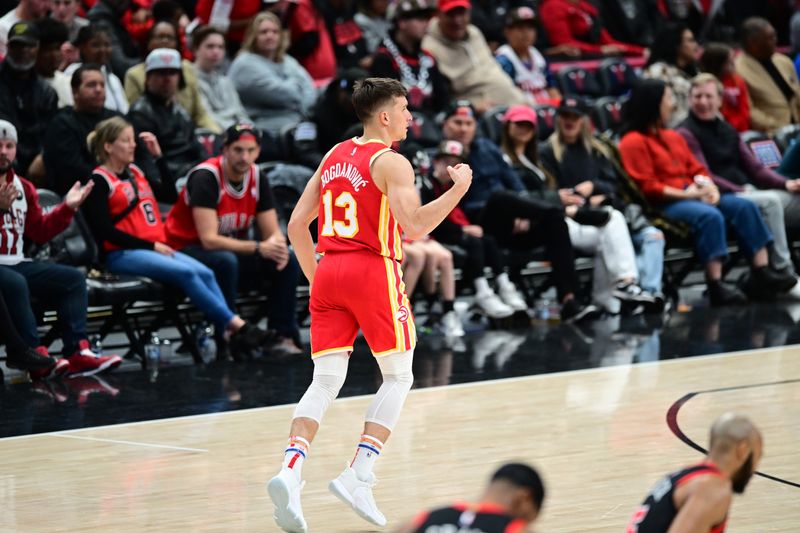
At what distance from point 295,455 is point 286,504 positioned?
242 millimetres

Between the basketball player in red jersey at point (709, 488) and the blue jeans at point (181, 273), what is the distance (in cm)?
522

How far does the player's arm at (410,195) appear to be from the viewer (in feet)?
16.3

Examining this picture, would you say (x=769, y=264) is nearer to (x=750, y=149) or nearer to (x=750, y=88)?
(x=750, y=149)

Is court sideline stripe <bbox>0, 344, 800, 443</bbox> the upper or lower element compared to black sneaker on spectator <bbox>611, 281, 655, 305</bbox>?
upper

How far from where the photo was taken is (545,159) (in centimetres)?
1077

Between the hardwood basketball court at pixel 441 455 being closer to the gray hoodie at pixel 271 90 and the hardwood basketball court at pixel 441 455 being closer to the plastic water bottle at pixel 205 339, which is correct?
the plastic water bottle at pixel 205 339

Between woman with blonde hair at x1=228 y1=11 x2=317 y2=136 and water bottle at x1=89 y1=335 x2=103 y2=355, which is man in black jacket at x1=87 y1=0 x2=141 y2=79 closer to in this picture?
woman with blonde hair at x1=228 y1=11 x2=317 y2=136

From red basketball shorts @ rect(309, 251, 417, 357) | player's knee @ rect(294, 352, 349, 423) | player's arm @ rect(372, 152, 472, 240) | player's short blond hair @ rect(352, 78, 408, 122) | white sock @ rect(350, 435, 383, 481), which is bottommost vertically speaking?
white sock @ rect(350, 435, 383, 481)

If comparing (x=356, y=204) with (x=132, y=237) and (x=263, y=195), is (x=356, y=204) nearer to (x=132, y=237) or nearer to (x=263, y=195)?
(x=132, y=237)

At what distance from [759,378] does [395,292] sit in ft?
10.6

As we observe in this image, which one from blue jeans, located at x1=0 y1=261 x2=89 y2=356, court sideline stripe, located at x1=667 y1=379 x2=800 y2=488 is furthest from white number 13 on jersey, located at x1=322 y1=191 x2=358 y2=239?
blue jeans, located at x1=0 y1=261 x2=89 y2=356

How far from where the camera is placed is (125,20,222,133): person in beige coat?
10.2 m

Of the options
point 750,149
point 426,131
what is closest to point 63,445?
point 426,131

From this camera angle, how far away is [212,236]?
8.78 m
